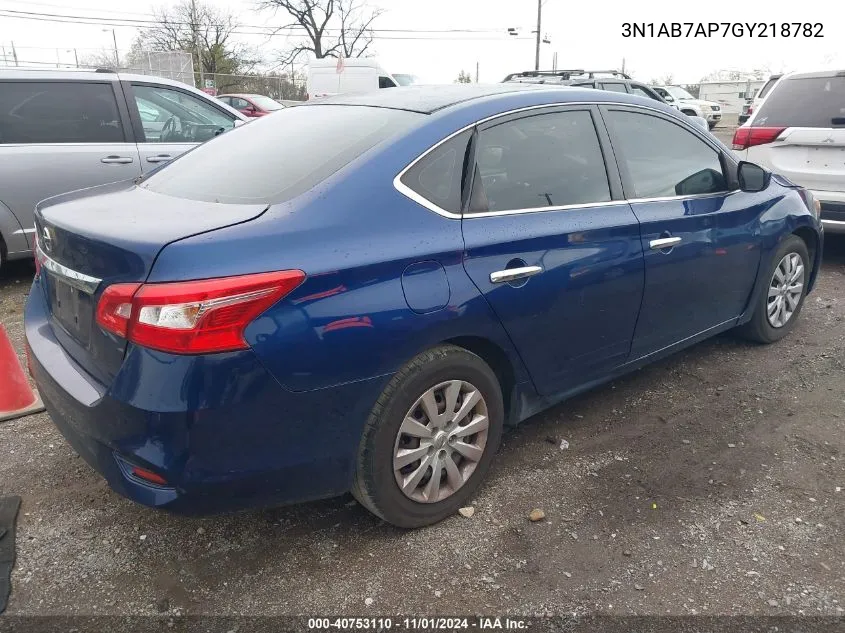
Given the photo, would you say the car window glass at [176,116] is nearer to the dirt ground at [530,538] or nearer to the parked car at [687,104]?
the dirt ground at [530,538]

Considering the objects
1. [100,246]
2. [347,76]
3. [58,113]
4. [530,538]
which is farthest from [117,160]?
[347,76]

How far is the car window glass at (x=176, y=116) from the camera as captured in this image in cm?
598

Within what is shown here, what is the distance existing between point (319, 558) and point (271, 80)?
121 ft

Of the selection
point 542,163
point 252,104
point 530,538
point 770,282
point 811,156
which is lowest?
point 530,538

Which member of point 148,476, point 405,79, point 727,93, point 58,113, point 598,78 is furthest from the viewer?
point 727,93

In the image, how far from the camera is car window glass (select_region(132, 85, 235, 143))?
5.98 m

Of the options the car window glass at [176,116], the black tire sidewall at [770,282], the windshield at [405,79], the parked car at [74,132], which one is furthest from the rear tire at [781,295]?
the windshield at [405,79]

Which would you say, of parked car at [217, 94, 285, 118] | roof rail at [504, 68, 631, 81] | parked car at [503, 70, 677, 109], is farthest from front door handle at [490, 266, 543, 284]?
parked car at [217, 94, 285, 118]

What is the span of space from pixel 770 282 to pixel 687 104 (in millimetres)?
18250

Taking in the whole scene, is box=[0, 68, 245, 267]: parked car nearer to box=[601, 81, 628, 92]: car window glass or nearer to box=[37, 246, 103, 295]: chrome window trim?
box=[37, 246, 103, 295]: chrome window trim

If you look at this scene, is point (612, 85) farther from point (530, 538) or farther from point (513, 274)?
point (530, 538)

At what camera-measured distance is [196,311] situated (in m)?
1.95

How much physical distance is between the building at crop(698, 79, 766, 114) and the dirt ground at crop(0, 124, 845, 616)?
1772 inches

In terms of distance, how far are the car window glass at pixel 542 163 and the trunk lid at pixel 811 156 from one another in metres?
3.90
